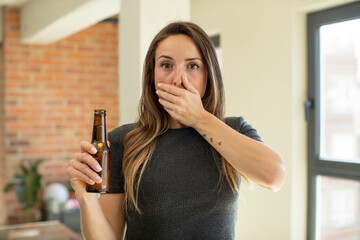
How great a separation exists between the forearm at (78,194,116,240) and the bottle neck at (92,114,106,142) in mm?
171

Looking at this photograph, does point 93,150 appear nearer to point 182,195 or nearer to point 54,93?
point 182,195

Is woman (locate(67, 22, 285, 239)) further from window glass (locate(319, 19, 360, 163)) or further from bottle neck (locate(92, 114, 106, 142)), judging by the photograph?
window glass (locate(319, 19, 360, 163))

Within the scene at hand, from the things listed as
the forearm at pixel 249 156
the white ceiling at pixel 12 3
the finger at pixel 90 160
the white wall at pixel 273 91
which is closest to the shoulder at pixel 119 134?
the finger at pixel 90 160

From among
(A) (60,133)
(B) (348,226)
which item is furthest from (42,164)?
(B) (348,226)

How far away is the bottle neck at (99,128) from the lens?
3.98 ft

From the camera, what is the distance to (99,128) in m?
1.23

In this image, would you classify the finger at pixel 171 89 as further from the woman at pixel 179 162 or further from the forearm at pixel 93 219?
the forearm at pixel 93 219

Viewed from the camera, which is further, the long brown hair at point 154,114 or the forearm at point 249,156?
the long brown hair at point 154,114

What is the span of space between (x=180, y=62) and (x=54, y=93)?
387cm

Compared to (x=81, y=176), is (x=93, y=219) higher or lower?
lower

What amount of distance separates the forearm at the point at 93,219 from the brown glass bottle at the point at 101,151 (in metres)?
0.04

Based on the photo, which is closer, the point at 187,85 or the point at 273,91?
the point at 187,85

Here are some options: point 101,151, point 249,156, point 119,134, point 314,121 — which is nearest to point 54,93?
point 314,121

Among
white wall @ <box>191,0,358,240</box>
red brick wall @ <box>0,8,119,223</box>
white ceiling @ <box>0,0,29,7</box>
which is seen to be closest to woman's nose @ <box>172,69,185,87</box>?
white wall @ <box>191,0,358,240</box>
